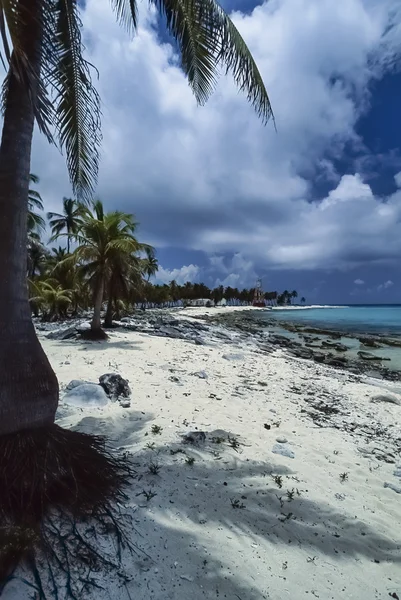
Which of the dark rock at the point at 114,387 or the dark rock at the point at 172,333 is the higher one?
the dark rock at the point at 114,387

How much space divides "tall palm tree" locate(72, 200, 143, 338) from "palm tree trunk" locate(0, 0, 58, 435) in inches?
482

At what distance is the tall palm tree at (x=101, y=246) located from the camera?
613 inches

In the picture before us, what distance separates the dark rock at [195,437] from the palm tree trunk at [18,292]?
2.15 meters

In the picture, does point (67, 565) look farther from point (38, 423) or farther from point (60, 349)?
point (60, 349)

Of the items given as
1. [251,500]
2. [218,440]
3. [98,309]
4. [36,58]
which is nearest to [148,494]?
[251,500]

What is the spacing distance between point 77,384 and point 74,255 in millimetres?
10543

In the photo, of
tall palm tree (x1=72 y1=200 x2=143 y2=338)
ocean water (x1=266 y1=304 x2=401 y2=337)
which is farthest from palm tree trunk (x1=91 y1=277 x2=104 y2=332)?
ocean water (x1=266 y1=304 x2=401 y2=337)

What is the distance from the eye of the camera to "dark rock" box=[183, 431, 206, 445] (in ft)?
15.4

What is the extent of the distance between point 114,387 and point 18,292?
148 inches

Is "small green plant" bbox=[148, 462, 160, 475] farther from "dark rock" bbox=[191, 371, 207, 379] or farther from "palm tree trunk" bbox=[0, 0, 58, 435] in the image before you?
"dark rock" bbox=[191, 371, 207, 379]

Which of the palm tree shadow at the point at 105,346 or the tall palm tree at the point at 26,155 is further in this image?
the palm tree shadow at the point at 105,346

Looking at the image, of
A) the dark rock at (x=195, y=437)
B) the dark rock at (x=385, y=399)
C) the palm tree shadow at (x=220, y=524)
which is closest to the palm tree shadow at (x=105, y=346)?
the dark rock at (x=195, y=437)

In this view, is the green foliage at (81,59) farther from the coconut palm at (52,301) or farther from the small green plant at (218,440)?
the coconut palm at (52,301)

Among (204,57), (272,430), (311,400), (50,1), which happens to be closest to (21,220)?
(50,1)
